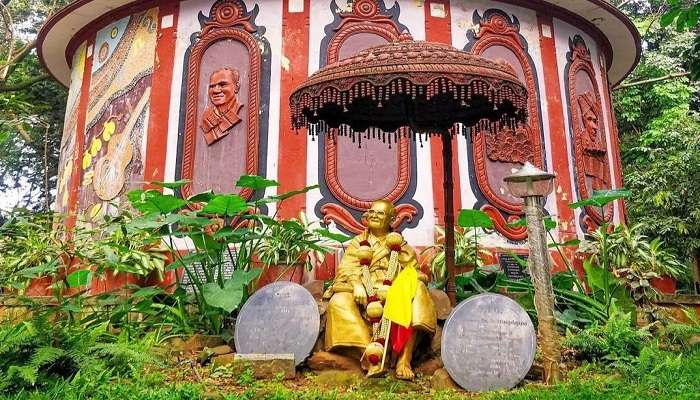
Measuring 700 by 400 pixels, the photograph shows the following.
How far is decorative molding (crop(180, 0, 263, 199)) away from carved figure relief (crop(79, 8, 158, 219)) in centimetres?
77

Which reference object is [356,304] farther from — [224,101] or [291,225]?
[224,101]

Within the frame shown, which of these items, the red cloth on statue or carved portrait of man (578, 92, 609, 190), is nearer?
the red cloth on statue

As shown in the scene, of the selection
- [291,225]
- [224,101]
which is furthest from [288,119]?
[291,225]

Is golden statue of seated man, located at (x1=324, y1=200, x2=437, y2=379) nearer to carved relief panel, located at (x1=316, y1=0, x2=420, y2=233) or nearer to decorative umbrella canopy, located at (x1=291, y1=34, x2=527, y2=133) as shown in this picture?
decorative umbrella canopy, located at (x1=291, y1=34, x2=527, y2=133)

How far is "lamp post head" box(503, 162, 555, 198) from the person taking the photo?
5.54m

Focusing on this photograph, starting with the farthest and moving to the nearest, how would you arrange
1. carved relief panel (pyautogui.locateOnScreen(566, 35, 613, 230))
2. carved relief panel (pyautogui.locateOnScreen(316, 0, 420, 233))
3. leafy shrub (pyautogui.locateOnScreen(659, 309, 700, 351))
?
carved relief panel (pyautogui.locateOnScreen(566, 35, 613, 230))
carved relief panel (pyautogui.locateOnScreen(316, 0, 420, 233))
leafy shrub (pyautogui.locateOnScreen(659, 309, 700, 351))

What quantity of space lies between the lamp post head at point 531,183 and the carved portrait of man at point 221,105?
201 inches

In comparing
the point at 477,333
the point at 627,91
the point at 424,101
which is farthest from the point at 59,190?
the point at 627,91

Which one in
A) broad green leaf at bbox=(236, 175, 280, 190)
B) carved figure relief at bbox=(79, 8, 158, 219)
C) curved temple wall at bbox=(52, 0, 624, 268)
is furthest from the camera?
carved figure relief at bbox=(79, 8, 158, 219)

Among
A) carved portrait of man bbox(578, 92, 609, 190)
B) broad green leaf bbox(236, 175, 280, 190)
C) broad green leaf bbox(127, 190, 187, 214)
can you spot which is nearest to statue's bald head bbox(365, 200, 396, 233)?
broad green leaf bbox(236, 175, 280, 190)

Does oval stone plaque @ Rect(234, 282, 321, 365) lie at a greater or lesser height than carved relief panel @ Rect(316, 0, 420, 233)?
lesser

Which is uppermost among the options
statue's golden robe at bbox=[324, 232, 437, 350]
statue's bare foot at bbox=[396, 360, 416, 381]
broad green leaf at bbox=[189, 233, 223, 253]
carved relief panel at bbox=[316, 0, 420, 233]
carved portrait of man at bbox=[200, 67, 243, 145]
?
carved portrait of man at bbox=[200, 67, 243, 145]

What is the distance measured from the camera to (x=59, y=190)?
462 inches

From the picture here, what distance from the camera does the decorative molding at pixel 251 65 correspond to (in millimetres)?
9469
